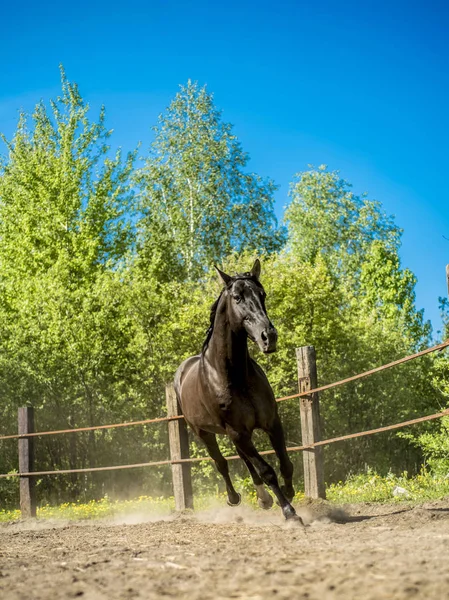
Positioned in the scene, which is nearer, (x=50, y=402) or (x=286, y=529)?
(x=286, y=529)

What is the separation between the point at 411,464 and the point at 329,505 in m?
17.1

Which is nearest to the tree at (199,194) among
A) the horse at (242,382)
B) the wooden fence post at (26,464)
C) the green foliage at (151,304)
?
the green foliage at (151,304)

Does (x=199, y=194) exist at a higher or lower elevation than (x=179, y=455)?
higher

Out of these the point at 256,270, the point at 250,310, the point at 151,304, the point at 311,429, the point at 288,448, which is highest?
the point at 151,304

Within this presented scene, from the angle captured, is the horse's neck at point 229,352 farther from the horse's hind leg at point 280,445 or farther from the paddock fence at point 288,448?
the paddock fence at point 288,448

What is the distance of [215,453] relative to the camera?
8.02 meters

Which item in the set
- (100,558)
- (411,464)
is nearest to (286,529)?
(100,558)

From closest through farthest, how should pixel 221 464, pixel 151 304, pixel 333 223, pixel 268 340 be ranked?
1. pixel 268 340
2. pixel 221 464
3. pixel 151 304
4. pixel 333 223

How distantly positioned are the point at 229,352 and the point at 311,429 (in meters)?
1.75

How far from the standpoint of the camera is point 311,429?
7684mm

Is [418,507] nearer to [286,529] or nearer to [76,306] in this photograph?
[286,529]

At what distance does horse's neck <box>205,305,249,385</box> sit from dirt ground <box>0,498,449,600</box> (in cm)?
128


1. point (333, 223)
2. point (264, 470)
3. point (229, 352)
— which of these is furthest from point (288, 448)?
point (333, 223)

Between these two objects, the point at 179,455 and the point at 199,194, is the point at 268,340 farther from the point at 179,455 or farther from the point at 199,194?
the point at 199,194
